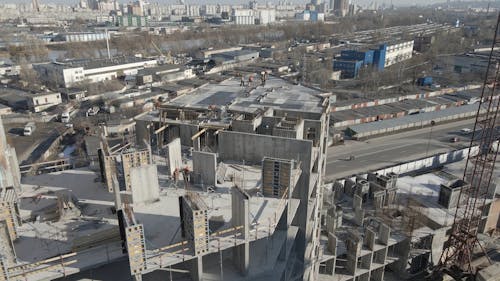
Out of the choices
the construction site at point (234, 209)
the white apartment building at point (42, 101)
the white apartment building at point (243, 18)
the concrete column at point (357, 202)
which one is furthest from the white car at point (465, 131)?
the white apartment building at point (243, 18)

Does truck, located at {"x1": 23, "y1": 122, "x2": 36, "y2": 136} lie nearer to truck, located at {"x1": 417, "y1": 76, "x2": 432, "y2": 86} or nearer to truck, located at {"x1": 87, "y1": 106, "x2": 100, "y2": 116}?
truck, located at {"x1": 87, "y1": 106, "x2": 100, "y2": 116}

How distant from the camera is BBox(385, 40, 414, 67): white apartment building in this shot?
8956cm

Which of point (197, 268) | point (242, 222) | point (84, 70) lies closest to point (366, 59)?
point (84, 70)

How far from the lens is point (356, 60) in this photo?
79688 mm

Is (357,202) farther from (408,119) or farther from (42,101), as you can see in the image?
(42,101)

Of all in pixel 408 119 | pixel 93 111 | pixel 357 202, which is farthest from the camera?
pixel 93 111

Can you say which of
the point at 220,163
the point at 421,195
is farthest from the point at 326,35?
the point at 220,163

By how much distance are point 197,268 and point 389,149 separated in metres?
35.7

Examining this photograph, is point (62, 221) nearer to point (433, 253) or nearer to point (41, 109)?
point (433, 253)

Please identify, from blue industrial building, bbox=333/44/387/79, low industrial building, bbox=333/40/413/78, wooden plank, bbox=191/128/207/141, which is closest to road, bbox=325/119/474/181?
wooden plank, bbox=191/128/207/141

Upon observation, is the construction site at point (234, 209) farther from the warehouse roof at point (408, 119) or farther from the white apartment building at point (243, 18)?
the white apartment building at point (243, 18)

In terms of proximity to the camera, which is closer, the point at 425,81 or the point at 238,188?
the point at 238,188

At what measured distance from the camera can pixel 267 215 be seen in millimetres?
11227

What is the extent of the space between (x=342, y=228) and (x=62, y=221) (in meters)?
18.1
